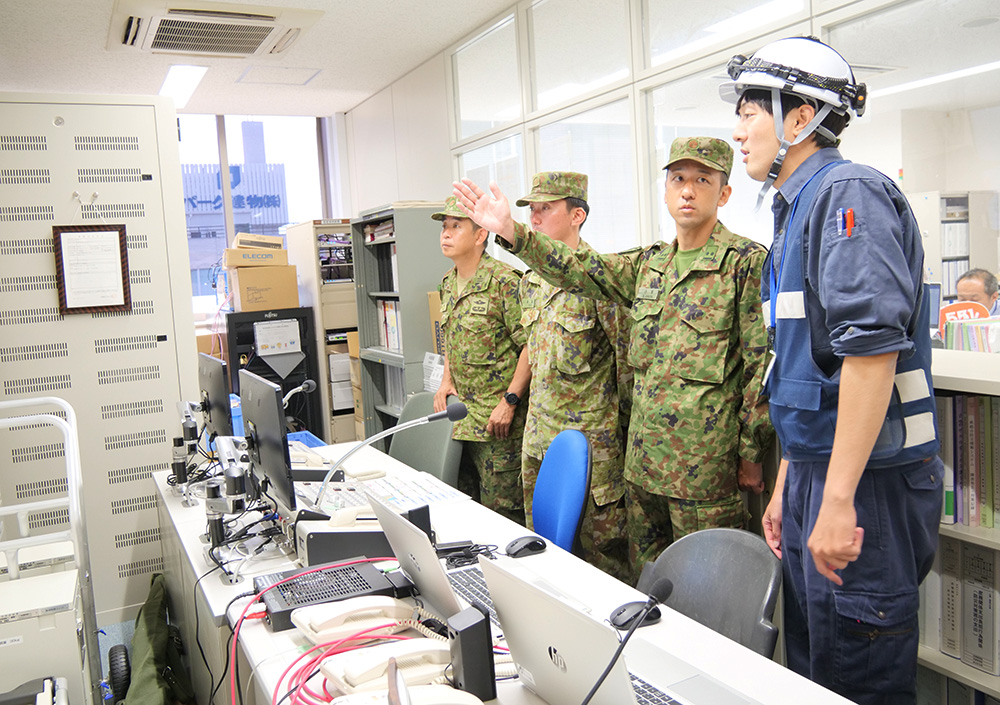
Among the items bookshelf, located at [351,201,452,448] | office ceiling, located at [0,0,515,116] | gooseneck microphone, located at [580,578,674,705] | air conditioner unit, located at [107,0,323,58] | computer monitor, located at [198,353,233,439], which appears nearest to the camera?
gooseneck microphone, located at [580,578,674,705]

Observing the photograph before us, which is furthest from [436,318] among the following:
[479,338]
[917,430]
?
[917,430]

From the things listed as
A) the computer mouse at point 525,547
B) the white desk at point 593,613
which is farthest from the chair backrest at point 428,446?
the computer mouse at point 525,547

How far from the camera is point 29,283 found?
127 inches

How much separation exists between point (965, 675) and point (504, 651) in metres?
1.24

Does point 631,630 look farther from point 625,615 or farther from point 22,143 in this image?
point 22,143

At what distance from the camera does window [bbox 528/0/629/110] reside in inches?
141

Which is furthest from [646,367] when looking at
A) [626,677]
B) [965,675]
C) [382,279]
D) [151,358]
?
[382,279]

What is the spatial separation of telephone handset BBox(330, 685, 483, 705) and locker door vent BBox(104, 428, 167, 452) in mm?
2745

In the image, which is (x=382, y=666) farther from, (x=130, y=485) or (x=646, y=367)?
(x=130, y=485)

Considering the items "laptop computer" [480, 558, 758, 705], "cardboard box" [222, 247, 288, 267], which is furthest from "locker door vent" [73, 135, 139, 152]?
"laptop computer" [480, 558, 758, 705]

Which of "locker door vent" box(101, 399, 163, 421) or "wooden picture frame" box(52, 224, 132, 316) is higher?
"wooden picture frame" box(52, 224, 132, 316)

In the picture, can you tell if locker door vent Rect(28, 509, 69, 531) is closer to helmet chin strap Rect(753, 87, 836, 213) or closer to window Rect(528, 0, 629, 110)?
window Rect(528, 0, 629, 110)

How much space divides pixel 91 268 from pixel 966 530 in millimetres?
3419

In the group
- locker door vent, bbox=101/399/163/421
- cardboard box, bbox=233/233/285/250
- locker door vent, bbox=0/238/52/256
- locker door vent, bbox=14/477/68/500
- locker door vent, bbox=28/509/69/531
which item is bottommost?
locker door vent, bbox=28/509/69/531
